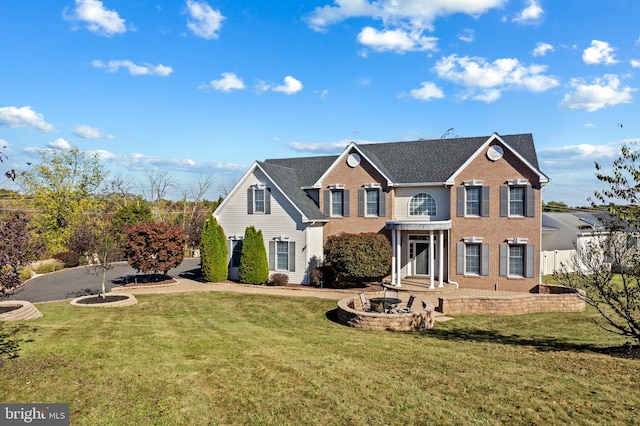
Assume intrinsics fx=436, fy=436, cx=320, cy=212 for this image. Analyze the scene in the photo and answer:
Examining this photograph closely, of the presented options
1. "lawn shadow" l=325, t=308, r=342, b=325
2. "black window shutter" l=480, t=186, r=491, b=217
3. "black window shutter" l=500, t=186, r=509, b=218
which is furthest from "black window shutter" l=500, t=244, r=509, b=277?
"lawn shadow" l=325, t=308, r=342, b=325

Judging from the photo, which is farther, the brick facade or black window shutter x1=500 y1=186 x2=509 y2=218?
the brick facade

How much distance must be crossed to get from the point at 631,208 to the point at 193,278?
2349 cm

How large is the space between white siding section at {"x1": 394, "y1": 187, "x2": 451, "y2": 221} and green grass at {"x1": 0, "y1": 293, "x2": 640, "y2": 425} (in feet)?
36.2

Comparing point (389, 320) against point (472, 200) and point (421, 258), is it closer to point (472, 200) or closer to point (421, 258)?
point (421, 258)

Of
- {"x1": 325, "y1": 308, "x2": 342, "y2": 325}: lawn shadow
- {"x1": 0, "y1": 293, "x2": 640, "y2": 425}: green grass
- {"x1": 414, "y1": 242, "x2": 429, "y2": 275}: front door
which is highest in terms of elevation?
{"x1": 414, "y1": 242, "x2": 429, "y2": 275}: front door

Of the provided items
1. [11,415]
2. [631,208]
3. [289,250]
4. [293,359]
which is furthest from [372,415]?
[289,250]

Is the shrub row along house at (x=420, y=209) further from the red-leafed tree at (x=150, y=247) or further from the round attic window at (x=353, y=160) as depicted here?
the red-leafed tree at (x=150, y=247)

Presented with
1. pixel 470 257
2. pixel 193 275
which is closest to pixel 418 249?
pixel 470 257

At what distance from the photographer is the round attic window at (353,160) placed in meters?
26.6

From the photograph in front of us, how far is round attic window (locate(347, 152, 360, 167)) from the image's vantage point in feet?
87.3

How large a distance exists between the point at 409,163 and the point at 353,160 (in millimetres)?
3747

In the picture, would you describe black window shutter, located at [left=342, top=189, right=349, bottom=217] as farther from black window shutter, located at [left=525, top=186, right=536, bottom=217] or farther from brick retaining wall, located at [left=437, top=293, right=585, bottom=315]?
black window shutter, located at [left=525, top=186, right=536, bottom=217]

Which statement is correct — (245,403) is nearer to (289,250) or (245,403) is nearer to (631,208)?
(631,208)

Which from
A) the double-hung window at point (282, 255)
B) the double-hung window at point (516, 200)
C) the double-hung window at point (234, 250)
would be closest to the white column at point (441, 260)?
the double-hung window at point (516, 200)
